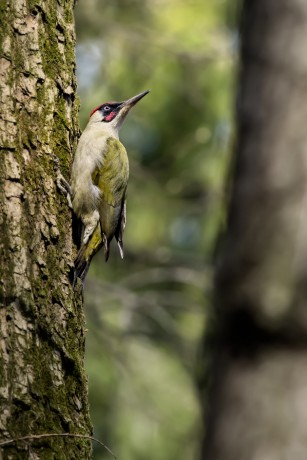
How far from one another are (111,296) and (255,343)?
18.8 ft

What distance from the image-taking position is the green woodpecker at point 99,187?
3.90 meters

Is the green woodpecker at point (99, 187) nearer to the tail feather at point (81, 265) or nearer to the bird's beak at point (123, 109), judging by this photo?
the tail feather at point (81, 265)

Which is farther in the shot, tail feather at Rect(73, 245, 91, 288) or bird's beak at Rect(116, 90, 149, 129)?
bird's beak at Rect(116, 90, 149, 129)

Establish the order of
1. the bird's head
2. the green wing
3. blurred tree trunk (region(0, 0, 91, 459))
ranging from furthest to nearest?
the bird's head → the green wing → blurred tree trunk (region(0, 0, 91, 459))

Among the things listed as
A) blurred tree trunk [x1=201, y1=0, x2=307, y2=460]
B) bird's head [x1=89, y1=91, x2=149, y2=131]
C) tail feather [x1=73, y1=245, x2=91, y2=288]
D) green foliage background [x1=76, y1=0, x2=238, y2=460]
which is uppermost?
blurred tree trunk [x1=201, y1=0, x2=307, y2=460]

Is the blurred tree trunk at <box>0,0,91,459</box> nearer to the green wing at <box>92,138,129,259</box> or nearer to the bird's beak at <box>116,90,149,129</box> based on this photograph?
the green wing at <box>92,138,129,259</box>

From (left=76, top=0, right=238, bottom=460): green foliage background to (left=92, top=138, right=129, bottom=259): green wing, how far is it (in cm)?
228

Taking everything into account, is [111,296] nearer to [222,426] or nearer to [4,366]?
[4,366]

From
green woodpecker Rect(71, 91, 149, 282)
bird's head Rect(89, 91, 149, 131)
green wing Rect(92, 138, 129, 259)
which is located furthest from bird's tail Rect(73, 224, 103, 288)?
bird's head Rect(89, 91, 149, 131)

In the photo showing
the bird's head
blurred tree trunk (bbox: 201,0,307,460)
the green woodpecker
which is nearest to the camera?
blurred tree trunk (bbox: 201,0,307,460)

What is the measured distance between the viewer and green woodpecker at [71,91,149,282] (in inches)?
153

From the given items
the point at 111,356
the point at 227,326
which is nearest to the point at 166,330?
the point at 111,356

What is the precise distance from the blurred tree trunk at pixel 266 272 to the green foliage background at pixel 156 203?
532 centimetres

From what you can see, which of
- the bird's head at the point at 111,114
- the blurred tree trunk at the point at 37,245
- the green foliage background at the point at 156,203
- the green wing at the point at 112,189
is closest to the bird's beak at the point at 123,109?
the bird's head at the point at 111,114
